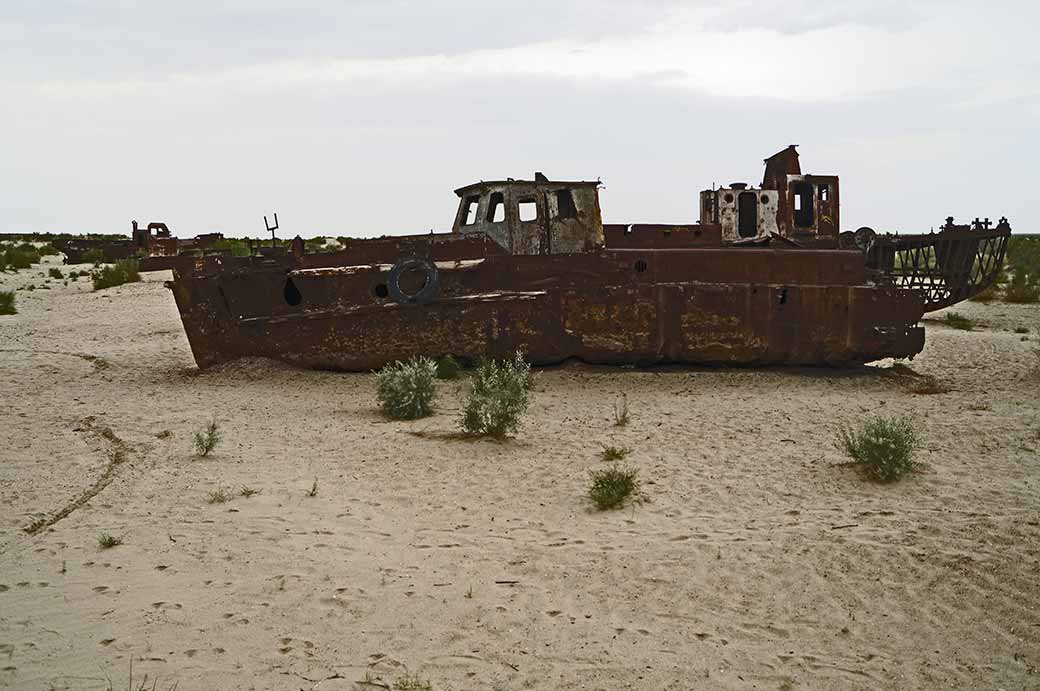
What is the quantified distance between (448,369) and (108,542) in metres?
4.67

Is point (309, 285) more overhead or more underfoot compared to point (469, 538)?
more overhead

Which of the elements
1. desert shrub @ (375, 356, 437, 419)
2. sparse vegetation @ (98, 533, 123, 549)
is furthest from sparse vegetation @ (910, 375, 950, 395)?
sparse vegetation @ (98, 533, 123, 549)

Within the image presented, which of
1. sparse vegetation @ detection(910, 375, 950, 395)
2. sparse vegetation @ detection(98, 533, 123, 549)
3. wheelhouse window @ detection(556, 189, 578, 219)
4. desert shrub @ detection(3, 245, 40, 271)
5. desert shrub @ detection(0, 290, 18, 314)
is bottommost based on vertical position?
sparse vegetation @ detection(910, 375, 950, 395)

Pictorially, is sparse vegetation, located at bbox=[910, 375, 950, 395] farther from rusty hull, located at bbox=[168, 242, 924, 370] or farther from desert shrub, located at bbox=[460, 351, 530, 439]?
desert shrub, located at bbox=[460, 351, 530, 439]

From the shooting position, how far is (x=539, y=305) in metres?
9.00

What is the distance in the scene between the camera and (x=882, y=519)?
15.9 ft

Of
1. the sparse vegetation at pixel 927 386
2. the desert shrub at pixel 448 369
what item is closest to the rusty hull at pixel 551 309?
the desert shrub at pixel 448 369

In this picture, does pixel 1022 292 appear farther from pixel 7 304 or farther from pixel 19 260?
pixel 19 260

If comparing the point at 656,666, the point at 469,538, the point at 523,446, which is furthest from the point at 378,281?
the point at 656,666

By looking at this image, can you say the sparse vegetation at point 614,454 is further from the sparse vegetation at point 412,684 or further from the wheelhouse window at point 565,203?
the wheelhouse window at point 565,203

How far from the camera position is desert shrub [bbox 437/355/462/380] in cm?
876

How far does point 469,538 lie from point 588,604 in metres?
0.93

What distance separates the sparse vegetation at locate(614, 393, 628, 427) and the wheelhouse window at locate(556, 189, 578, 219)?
9.07 ft

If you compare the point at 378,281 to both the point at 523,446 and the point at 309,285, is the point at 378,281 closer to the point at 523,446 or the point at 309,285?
the point at 309,285
